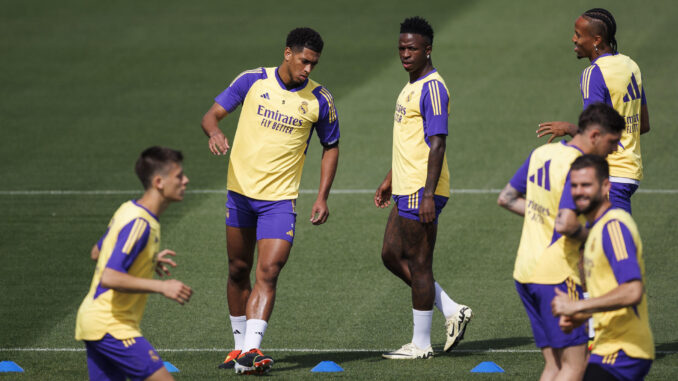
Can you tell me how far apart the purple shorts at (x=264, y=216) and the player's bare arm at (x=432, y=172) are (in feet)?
3.51

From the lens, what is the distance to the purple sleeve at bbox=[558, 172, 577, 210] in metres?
6.00

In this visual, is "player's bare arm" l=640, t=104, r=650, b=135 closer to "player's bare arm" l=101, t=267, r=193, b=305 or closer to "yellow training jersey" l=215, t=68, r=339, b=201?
"yellow training jersey" l=215, t=68, r=339, b=201

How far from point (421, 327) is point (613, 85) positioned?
2.52 metres

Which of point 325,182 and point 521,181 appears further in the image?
point 325,182

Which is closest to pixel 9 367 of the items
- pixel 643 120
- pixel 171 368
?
pixel 171 368

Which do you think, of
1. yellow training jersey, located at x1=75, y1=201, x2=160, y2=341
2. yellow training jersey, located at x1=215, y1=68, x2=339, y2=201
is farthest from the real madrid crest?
yellow training jersey, located at x1=75, y1=201, x2=160, y2=341

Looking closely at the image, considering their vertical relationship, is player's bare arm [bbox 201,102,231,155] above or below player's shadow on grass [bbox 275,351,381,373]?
above

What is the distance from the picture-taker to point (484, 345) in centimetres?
922

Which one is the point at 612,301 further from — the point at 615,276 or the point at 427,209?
the point at 427,209

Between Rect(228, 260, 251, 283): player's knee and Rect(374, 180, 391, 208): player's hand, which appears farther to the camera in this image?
Rect(374, 180, 391, 208): player's hand

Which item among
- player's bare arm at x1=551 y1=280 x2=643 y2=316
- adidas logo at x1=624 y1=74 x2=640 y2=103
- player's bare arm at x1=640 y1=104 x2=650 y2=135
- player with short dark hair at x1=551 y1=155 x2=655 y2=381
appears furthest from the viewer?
player's bare arm at x1=640 y1=104 x2=650 y2=135

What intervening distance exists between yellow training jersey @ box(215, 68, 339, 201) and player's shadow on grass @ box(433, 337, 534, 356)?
2.01 metres

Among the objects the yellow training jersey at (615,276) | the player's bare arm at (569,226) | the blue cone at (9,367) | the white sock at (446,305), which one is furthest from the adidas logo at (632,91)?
the blue cone at (9,367)

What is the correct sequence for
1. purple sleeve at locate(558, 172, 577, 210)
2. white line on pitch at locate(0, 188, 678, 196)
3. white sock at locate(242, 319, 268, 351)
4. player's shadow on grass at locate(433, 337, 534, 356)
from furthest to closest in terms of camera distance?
white line on pitch at locate(0, 188, 678, 196) < player's shadow on grass at locate(433, 337, 534, 356) < white sock at locate(242, 319, 268, 351) < purple sleeve at locate(558, 172, 577, 210)
